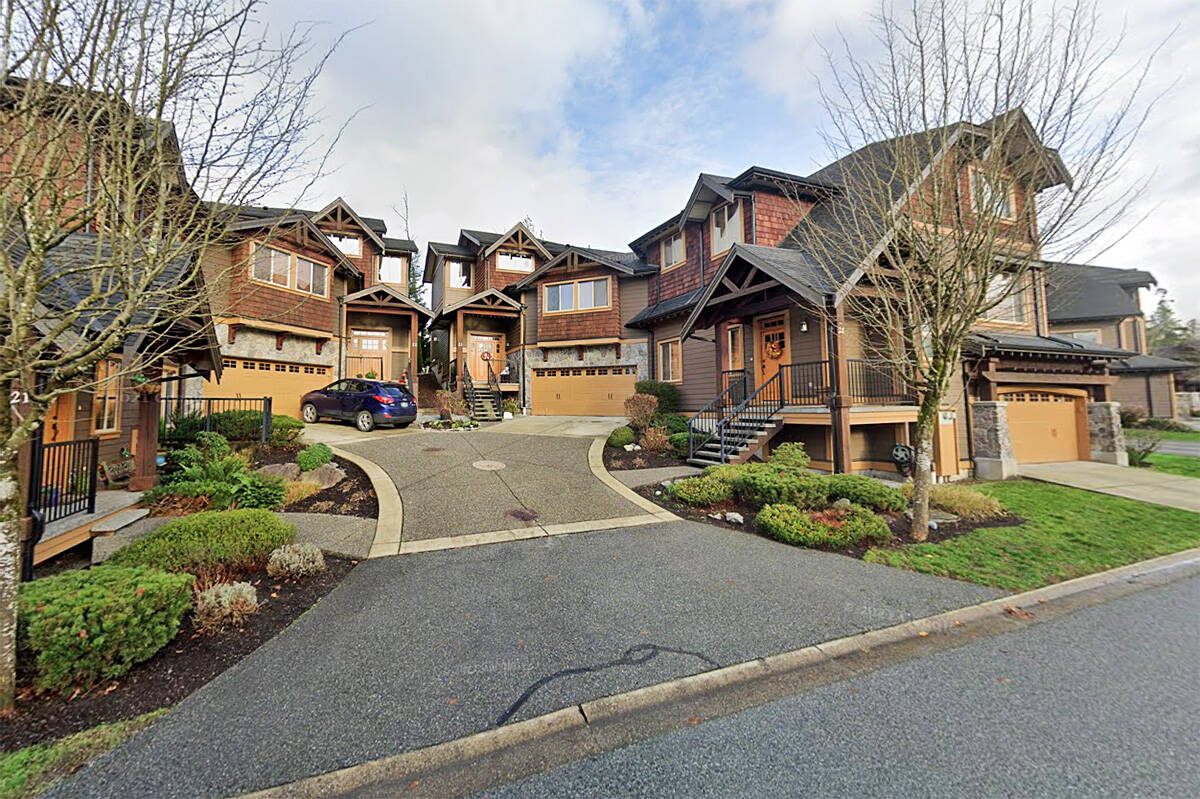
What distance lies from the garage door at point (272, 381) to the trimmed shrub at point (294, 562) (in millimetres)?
12583

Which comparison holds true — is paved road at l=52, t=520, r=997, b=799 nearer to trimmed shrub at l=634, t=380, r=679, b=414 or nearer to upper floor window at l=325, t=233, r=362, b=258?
trimmed shrub at l=634, t=380, r=679, b=414

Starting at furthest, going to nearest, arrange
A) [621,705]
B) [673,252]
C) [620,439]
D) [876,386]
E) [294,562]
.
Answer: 1. [673,252]
2. [620,439]
3. [876,386]
4. [294,562]
5. [621,705]

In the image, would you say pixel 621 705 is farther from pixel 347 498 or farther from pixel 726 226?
pixel 726 226

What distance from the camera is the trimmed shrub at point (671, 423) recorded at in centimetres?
1287

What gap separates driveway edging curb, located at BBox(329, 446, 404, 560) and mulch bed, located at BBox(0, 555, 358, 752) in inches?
53.7

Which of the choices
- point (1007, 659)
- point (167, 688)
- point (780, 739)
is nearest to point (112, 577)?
point (167, 688)

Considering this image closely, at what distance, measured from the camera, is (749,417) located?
37.8ft

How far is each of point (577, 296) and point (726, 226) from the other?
7.02 metres

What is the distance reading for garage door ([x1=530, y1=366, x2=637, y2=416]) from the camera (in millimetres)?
19000

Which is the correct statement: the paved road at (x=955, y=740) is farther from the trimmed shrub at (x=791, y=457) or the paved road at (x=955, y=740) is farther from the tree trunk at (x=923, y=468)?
the trimmed shrub at (x=791, y=457)

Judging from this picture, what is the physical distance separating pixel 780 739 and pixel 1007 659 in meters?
2.31

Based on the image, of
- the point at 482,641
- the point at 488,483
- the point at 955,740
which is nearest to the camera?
the point at 955,740

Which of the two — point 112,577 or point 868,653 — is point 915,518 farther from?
point 112,577

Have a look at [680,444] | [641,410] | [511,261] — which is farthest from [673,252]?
[680,444]
